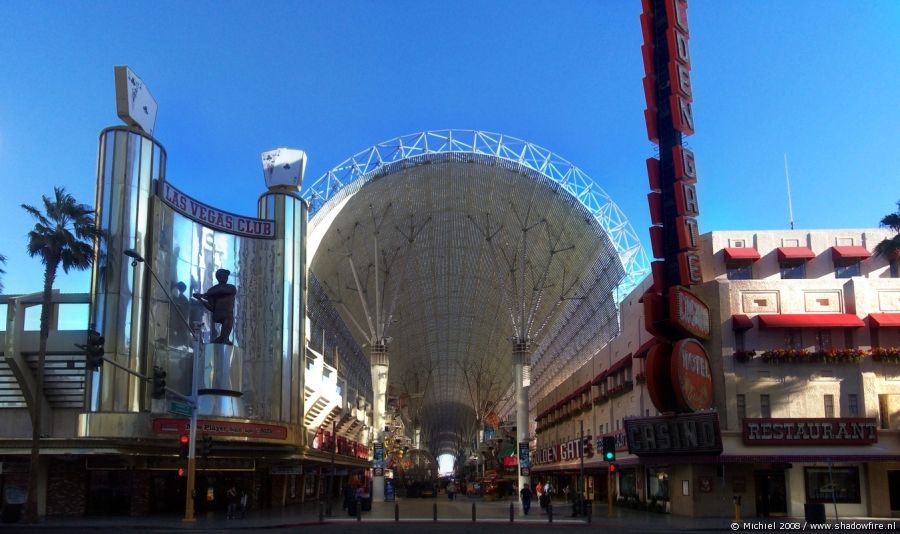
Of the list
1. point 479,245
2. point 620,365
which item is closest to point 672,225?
point 620,365

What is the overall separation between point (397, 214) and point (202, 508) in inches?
1429

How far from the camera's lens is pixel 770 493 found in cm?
4119

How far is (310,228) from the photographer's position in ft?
224

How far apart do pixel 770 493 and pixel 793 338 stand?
7554 millimetres

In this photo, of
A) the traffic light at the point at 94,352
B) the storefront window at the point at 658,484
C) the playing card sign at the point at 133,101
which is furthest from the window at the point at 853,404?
the playing card sign at the point at 133,101

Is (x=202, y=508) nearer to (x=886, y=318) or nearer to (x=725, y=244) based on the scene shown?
(x=725, y=244)

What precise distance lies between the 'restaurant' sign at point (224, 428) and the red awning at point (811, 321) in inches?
985

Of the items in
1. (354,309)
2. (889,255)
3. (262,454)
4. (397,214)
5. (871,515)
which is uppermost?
(397,214)

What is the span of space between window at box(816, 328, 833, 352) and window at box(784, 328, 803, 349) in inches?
30.4

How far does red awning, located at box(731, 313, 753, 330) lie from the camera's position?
134 ft

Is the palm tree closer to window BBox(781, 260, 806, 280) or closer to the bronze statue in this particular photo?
the bronze statue

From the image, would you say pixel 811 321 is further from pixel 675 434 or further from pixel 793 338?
pixel 675 434

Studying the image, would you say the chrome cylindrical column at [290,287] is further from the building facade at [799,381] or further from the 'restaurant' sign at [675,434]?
the building facade at [799,381]

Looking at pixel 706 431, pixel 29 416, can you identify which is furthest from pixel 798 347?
pixel 29 416
